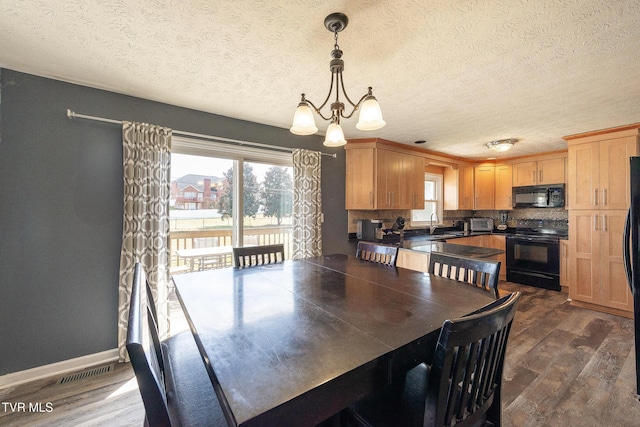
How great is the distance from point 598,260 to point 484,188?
2.16m

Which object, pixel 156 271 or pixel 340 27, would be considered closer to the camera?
pixel 340 27

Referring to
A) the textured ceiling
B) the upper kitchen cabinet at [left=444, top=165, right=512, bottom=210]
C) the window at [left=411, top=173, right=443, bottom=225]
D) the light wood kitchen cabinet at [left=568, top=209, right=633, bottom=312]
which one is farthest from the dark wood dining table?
the upper kitchen cabinet at [left=444, top=165, right=512, bottom=210]

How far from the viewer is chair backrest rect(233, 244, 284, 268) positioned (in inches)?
87.3

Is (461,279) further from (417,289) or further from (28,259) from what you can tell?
(28,259)

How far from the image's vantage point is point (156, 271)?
7.73 feet

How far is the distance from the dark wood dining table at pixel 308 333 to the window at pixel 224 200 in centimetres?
111

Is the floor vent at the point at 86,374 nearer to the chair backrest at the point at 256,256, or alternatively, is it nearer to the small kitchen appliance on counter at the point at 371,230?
the chair backrest at the point at 256,256

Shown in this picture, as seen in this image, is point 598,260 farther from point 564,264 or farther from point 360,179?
point 360,179

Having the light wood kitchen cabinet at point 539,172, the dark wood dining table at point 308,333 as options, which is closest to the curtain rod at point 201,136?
the dark wood dining table at point 308,333

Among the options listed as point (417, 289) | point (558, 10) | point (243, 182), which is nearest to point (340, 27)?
point (558, 10)

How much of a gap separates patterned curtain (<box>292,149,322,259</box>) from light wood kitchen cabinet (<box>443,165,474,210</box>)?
314 cm

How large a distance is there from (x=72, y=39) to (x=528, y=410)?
3.70 m

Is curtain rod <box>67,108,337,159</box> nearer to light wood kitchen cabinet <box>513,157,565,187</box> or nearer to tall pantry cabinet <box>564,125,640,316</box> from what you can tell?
tall pantry cabinet <box>564,125,640,316</box>

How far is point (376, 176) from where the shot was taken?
363 centimetres
